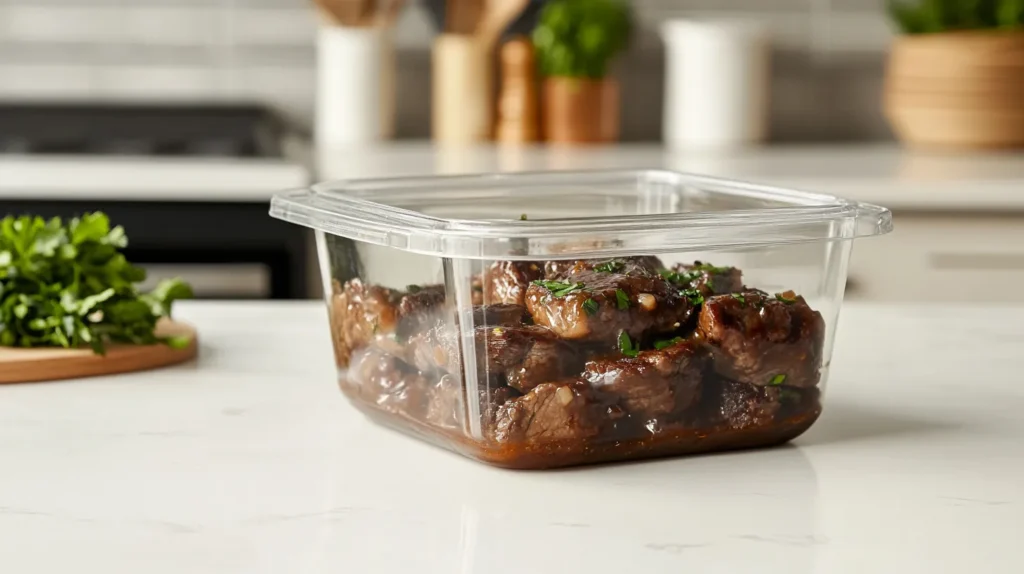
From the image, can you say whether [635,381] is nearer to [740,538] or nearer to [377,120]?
[740,538]

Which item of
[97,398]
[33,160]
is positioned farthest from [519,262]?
[33,160]

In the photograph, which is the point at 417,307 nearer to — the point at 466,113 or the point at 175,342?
the point at 175,342

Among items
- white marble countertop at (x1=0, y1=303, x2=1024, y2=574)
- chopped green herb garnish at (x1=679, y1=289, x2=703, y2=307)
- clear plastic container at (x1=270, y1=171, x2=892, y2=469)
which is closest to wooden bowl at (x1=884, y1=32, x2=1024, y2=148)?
white marble countertop at (x1=0, y1=303, x2=1024, y2=574)

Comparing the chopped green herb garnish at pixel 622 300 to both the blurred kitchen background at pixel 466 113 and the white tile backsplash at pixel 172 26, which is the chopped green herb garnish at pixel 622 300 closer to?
the blurred kitchen background at pixel 466 113

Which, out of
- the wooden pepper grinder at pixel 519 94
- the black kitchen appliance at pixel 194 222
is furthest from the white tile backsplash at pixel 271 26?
the black kitchen appliance at pixel 194 222

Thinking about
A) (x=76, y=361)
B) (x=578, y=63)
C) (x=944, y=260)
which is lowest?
(x=944, y=260)

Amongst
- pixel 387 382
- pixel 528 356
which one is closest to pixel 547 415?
pixel 528 356
